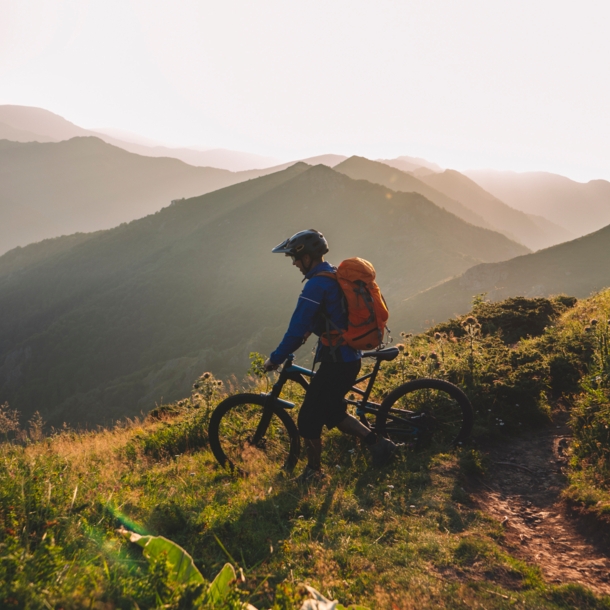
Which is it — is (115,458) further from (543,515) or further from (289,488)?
(543,515)

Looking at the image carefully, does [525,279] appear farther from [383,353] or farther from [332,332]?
[332,332]

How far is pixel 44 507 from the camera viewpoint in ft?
9.44

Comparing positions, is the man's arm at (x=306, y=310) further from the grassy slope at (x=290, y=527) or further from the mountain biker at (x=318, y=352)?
the grassy slope at (x=290, y=527)

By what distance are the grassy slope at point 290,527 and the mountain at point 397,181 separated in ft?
599

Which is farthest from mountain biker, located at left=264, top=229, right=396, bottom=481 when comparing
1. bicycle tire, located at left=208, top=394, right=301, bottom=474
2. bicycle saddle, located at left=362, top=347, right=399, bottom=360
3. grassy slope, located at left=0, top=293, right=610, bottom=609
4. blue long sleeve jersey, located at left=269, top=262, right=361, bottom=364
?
grassy slope, located at left=0, top=293, right=610, bottom=609

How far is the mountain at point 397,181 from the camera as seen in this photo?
178250 mm

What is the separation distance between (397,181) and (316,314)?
631ft

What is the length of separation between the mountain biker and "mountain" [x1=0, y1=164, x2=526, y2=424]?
59.1 metres

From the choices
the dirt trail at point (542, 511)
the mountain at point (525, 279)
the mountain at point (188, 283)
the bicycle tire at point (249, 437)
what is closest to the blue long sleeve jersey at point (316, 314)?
the bicycle tire at point (249, 437)

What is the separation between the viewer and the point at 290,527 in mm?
3762

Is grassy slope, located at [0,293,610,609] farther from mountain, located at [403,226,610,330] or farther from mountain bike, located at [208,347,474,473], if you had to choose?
mountain, located at [403,226,610,330]

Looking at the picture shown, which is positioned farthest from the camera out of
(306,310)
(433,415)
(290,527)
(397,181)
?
(397,181)

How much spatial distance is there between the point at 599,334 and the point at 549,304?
4.74m

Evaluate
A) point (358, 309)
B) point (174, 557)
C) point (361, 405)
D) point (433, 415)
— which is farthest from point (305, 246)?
point (174, 557)
